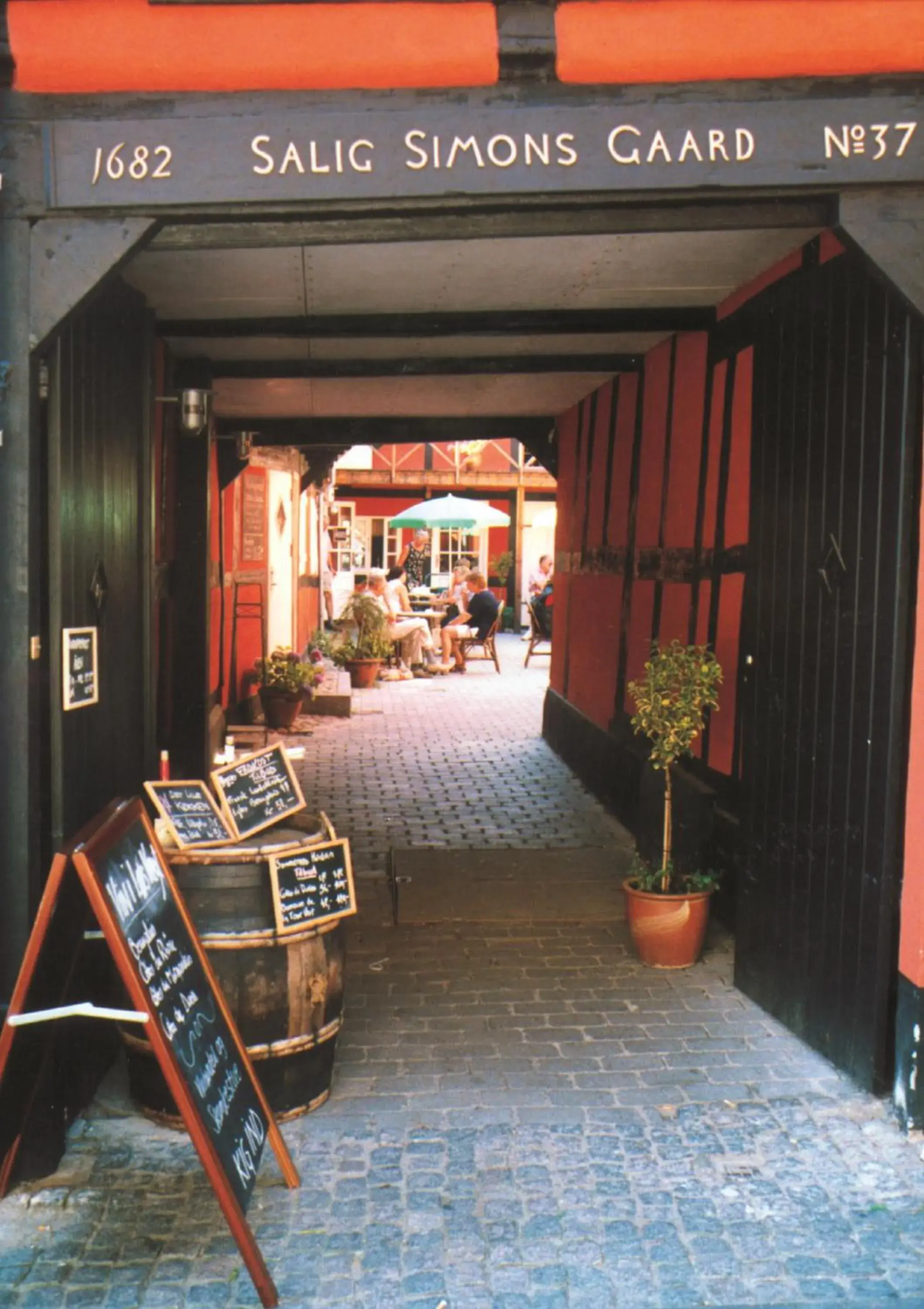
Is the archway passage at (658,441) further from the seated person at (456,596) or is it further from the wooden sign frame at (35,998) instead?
the seated person at (456,596)

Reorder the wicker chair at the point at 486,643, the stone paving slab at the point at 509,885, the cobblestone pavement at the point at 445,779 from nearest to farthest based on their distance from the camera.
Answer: the stone paving slab at the point at 509,885, the cobblestone pavement at the point at 445,779, the wicker chair at the point at 486,643

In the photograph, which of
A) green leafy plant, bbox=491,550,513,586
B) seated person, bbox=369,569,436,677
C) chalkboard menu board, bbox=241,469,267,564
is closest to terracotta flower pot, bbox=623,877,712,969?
chalkboard menu board, bbox=241,469,267,564

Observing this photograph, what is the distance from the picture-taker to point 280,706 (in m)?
11.0

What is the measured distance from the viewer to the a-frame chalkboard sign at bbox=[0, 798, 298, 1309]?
2746 millimetres

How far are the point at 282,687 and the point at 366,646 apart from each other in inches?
153

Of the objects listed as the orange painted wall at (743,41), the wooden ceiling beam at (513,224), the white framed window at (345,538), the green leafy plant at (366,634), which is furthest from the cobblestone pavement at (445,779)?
the white framed window at (345,538)

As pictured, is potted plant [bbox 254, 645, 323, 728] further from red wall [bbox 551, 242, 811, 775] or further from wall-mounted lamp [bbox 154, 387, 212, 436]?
wall-mounted lamp [bbox 154, 387, 212, 436]

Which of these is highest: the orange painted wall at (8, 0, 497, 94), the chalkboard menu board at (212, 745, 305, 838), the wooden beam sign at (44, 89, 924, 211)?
the orange painted wall at (8, 0, 497, 94)

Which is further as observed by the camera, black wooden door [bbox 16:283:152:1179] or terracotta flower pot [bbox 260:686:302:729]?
terracotta flower pot [bbox 260:686:302:729]

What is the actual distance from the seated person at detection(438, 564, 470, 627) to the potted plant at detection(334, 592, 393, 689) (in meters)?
2.05

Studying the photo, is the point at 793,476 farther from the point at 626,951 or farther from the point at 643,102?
the point at 626,951

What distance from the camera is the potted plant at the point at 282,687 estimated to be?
11031 mm

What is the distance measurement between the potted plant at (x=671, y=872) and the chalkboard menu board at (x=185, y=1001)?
2.23 m

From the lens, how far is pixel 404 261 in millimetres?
5020
